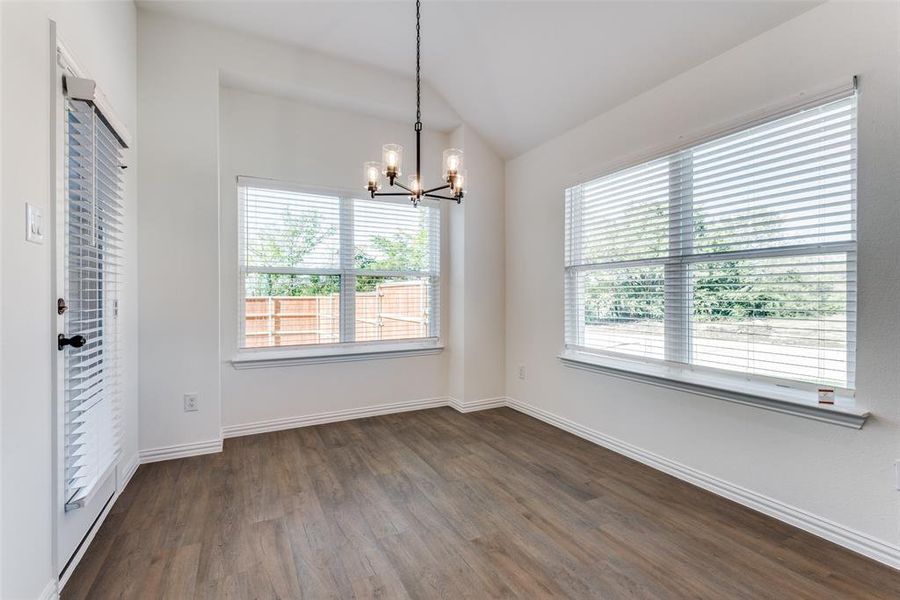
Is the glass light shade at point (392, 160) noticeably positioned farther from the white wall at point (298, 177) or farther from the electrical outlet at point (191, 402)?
the electrical outlet at point (191, 402)

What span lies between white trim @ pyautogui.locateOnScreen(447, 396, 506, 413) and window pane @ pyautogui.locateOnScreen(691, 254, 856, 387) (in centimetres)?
207

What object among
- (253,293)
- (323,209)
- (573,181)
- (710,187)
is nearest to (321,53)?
(323,209)

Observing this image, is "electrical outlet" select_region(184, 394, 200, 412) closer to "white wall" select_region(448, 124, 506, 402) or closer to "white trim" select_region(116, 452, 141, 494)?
"white trim" select_region(116, 452, 141, 494)

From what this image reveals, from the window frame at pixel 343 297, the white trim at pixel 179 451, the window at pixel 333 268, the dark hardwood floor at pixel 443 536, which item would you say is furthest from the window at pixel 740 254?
the white trim at pixel 179 451

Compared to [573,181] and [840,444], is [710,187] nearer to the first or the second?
[573,181]

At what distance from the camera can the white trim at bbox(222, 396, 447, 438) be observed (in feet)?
11.0

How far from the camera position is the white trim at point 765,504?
181 centimetres

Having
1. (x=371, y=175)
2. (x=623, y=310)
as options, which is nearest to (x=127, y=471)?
(x=371, y=175)

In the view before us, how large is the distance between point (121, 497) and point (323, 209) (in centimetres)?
252

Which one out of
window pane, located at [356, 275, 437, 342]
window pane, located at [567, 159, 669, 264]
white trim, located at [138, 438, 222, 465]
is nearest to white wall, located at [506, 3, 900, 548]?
window pane, located at [567, 159, 669, 264]

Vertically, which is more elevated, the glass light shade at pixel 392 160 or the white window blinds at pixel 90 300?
the glass light shade at pixel 392 160

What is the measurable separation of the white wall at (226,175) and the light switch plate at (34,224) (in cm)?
148

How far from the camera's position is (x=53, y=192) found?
5.08ft

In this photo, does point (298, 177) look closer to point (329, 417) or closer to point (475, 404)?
point (329, 417)
